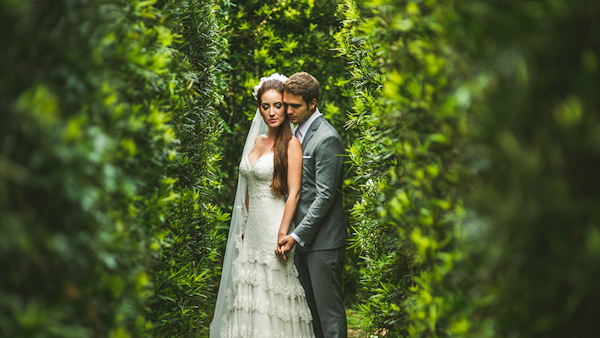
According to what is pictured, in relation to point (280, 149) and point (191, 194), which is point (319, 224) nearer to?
point (280, 149)

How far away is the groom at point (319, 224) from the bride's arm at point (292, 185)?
0.07m

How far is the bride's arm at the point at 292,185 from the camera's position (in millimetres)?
3490

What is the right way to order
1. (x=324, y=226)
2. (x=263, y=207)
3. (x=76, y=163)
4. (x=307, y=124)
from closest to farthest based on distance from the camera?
(x=76, y=163) → (x=324, y=226) → (x=263, y=207) → (x=307, y=124)

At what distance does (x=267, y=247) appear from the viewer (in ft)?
11.7

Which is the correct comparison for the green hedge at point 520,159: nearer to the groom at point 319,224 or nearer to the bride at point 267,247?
the groom at point 319,224

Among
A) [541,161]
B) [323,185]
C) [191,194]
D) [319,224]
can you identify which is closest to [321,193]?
[323,185]

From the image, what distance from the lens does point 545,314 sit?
1.31 metres

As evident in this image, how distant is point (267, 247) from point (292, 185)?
21.5 inches

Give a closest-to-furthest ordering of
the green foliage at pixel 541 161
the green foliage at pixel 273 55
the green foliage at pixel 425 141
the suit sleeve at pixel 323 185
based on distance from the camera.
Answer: the green foliage at pixel 541 161
the green foliage at pixel 425 141
the suit sleeve at pixel 323 185
the green foliage at pixel 273 55

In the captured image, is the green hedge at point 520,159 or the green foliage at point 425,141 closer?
the green hedge at point 520,159

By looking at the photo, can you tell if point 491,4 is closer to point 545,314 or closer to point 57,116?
point 545,314

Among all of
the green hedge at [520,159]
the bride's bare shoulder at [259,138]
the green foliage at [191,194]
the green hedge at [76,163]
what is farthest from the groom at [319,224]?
the green hedge at [520,159]

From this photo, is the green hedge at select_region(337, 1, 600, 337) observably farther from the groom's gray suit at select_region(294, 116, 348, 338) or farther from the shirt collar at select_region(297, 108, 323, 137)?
the shirt collar at select_region(297, 108, 323, 137)

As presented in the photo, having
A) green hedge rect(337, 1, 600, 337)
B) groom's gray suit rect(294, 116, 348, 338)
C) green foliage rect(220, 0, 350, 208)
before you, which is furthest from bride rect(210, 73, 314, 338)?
green hedge rect(337, 1, 600, 337)
